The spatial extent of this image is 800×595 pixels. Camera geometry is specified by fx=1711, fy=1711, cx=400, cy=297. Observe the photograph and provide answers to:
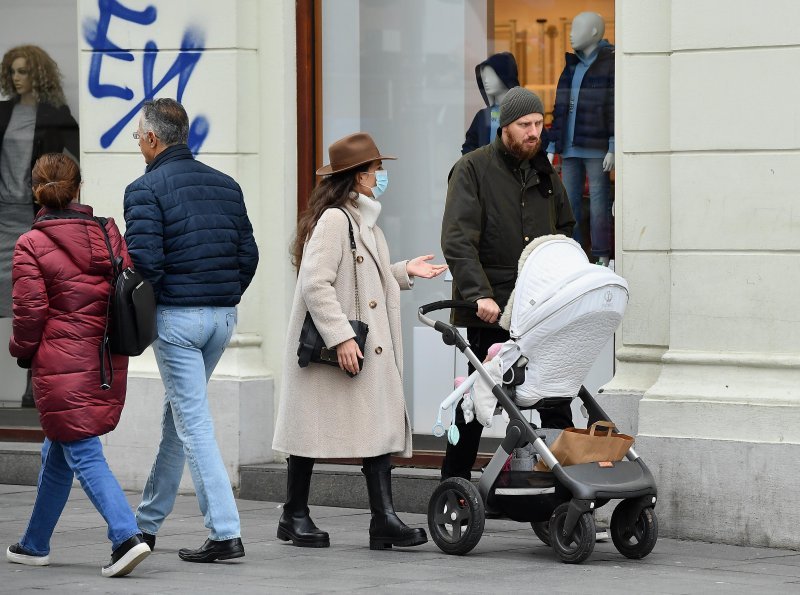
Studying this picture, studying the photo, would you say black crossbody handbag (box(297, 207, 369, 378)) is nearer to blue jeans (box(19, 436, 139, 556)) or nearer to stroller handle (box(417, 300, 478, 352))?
stroller handle (box(417, 300, 478, 352))

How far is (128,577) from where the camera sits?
6.86 metres

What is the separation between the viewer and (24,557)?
7.20 metres

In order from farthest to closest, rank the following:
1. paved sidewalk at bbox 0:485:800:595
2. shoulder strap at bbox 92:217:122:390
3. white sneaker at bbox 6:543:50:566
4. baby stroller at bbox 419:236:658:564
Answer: white sneaker at bbox 6:543:50:566 → baby stroller at bbox 419:236:658:564 → shoulder strap at bbox 92:217:122:390 → paved sidewalk at bbox 0:485:800:595

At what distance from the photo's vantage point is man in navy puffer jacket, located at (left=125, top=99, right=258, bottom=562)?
7.05 meters

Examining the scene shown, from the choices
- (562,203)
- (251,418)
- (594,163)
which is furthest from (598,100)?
(251,418)

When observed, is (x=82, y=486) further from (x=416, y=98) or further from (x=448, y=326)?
(x=416, y=98)

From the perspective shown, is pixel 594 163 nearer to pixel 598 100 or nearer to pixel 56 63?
pixel 598 100

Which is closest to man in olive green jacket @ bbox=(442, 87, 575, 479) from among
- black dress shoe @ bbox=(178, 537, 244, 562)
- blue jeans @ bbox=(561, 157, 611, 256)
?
blue jeans @ bbox=(561, 157, 611, 256)

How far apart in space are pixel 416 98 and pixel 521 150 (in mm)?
1961

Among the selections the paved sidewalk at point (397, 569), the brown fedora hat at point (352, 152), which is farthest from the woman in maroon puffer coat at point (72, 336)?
the brown fedora hat at point (352, 152)

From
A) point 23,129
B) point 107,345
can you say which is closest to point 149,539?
point 107,345

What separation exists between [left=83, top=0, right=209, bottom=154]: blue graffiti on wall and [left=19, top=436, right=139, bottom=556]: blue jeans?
2950mm

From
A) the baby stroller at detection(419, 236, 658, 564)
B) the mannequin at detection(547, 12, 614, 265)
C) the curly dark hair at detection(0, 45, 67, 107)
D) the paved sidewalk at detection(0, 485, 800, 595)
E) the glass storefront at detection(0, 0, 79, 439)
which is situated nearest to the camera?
the paved sidewalk at detection(0, 485, 800, 595)

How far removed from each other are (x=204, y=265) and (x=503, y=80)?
9.32ft
